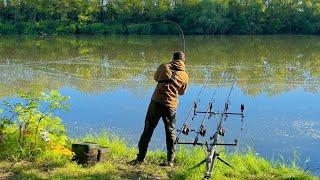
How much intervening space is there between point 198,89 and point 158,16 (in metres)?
49.1

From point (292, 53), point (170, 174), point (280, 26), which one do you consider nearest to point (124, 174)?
point (170, 174)

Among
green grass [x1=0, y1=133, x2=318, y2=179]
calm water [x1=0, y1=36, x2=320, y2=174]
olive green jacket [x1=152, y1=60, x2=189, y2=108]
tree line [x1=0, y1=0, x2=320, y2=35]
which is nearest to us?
green grass [x1=0, y1=133, x2=318, y2=179]

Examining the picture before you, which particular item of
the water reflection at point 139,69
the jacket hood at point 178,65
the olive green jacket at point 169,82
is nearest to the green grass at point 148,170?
the olive green jacket at point 169,82

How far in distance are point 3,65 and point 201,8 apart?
138 feet

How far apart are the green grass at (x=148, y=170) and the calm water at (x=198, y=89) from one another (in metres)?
1.95

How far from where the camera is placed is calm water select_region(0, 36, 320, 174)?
11688 mm

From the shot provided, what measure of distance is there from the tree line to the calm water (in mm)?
29684

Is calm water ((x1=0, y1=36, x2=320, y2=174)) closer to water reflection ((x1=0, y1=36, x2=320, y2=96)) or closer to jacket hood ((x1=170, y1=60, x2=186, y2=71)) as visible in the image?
water reflection ((x1=0, y1=36, x2=320, y2=96))

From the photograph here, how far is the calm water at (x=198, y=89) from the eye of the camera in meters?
11.7

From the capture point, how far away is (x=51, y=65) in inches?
1019

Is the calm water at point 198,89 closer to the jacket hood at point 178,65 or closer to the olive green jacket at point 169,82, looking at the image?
the olive green jacket at point 169,82

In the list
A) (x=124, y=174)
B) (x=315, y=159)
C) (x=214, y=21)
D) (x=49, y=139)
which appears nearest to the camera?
(x=124, y=174)

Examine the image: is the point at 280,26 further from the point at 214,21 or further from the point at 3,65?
the point at 3,65

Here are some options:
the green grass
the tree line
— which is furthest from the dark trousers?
the tree line
